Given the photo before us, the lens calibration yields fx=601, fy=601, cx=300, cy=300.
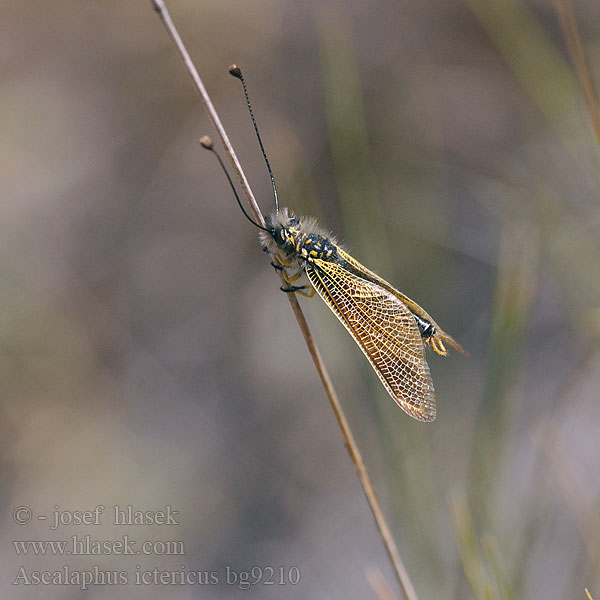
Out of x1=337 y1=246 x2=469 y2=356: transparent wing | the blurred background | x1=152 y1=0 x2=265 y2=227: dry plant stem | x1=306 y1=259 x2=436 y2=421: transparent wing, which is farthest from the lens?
the blurred background

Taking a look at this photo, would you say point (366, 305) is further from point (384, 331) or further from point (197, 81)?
point (197, 81)

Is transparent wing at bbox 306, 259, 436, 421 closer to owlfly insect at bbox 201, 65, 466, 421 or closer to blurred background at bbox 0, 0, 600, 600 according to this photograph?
owlfly insect at bbox 201, 65, 466, 421

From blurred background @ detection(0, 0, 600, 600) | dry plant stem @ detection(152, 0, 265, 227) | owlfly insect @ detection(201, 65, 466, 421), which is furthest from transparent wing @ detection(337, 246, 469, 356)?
blurred background @ detection(0, 0, 600, 600)

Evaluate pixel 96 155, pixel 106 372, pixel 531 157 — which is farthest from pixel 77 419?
pixel 531 157

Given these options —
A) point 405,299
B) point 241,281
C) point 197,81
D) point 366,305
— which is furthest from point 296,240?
point 241,281

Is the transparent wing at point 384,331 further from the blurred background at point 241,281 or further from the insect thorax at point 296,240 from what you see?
the blurred background at point 241,281

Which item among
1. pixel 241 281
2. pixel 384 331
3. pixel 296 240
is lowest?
pixel 384 331
